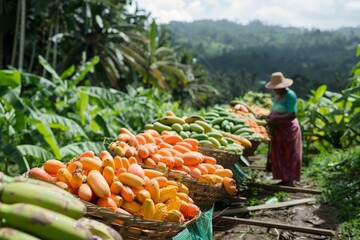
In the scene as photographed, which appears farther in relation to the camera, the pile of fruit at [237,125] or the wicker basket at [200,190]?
the pile of fruit at [237,125]

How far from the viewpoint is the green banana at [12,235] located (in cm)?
148

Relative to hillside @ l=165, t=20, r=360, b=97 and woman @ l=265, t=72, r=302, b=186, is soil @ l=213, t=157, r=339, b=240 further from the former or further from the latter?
hillside @ l=165, t=20, r=360, b=97

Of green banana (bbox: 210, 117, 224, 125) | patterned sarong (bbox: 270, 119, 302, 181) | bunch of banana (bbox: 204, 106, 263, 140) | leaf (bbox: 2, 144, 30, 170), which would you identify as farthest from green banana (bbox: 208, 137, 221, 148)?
leaf (bbox: 2, 144, 30, 170)

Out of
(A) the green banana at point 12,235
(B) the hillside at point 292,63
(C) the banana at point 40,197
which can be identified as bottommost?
(B) the hillside at point 292,63

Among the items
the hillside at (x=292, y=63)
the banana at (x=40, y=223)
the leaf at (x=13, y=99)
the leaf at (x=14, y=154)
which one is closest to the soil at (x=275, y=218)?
the banana at (x=40, y=223)

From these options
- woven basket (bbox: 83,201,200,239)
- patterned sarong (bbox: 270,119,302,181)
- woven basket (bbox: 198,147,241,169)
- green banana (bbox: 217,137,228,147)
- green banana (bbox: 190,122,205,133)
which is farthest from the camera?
patterned sarong (bbox: 270,119,302,181)

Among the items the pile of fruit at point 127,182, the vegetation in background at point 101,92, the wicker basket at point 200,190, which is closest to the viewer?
the pile of fruit at point 127,182

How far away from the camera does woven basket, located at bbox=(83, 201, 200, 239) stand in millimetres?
2514

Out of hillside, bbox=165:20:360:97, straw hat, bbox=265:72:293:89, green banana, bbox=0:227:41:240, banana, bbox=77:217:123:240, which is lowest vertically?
hillside, bbox=165:20:360:97

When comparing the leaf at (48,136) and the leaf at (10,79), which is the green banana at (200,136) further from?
the leaf at (10,79)

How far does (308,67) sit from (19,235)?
110637mm

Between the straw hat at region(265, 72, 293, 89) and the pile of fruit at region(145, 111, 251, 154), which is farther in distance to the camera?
the straw hat at region(265, 72, 293, 89)

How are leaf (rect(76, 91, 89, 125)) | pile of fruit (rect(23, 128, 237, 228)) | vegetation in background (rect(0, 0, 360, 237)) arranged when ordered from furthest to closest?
1. leaf (rect(76, 91, 89, 125))
2. vegetation in background (rect(0, 0, 360, 237))
3. pile of fruit (rect(23, 128, 237, 228))

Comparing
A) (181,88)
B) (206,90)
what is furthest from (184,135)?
(206,90)
